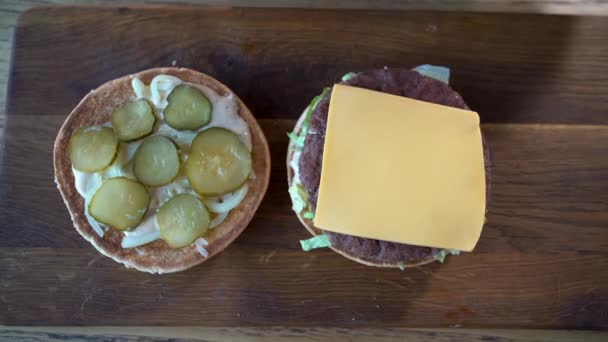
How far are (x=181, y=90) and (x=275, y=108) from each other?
590mm

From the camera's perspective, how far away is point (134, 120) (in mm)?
2471

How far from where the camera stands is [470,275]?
9.01 feet

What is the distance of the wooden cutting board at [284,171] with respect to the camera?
2.69 meters

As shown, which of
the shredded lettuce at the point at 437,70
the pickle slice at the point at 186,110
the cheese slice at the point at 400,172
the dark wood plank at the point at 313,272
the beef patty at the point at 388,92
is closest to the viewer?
the cheese slice at the point at 400,172

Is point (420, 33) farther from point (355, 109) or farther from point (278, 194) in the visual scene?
point (278, 194)

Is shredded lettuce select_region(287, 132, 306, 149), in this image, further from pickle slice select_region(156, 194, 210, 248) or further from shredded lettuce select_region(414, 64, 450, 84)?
shredded lettuce select_region(414, 64, 450, 84)

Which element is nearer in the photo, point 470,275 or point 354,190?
point 354,190

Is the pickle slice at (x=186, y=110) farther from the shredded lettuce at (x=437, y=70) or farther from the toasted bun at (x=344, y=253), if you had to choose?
the shredded lettuce at (x=437, y=70)

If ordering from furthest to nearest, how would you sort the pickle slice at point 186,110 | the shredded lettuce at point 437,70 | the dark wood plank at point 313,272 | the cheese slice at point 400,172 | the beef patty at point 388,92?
the shredded lettuce at point 437,70 < the dark wood plank at point 313,272 < the pickle slice at point 186,110 < the beef patty at point 388,92 < the cheese slice at point 400,172

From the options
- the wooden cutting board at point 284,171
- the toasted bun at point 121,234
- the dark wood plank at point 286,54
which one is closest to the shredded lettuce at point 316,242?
the wooden cutting board at point 284,171

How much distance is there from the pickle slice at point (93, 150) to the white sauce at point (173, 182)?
52mm

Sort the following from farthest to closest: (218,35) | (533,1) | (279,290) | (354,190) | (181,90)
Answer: (533,1) < (218,35) < (279,290) < (181,90) < (354,190)

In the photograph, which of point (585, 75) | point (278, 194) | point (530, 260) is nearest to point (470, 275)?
point (530, 260)

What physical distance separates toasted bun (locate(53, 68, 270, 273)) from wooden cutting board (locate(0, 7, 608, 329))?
0.16 metres
